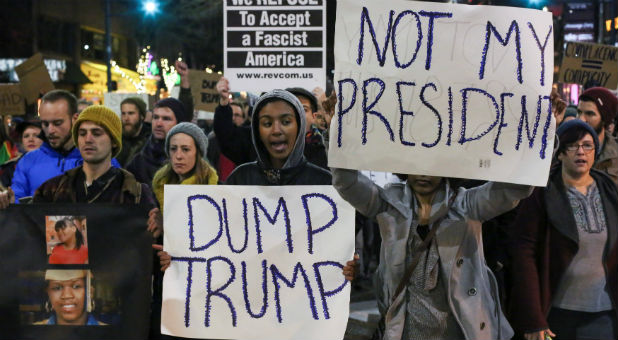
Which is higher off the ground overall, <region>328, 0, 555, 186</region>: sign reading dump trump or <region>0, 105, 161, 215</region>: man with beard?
<region>328, 0, 555, 186</region>: sign reading dump trump

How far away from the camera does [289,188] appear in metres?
3.72

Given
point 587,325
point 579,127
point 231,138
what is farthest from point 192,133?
point 587,325

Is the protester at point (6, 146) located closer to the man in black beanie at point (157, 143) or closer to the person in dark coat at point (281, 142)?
the man in black beanie at point (157, 143)

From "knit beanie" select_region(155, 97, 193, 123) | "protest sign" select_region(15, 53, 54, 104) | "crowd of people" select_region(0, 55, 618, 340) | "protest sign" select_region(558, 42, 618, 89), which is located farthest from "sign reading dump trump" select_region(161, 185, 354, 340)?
"protest sign" select_region(558, 42, 618, 89)

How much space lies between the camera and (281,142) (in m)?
3.86

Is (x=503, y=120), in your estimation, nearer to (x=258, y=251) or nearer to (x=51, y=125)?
(x=258, y=251)

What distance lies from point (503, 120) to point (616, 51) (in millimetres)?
6946

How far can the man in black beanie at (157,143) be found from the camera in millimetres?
5434

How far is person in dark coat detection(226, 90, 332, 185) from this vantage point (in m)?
3.86

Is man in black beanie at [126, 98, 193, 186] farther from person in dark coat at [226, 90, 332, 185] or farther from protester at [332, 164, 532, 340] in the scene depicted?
protester at [332, 164, 532, 340]

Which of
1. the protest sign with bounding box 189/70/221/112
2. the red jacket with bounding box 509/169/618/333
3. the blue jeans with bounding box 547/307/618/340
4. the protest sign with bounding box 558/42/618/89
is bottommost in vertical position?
the blue jeans with bounding box 547/307/618/340

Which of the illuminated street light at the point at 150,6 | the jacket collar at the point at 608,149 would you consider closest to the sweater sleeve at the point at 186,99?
the jacket collar at the point at 608,149

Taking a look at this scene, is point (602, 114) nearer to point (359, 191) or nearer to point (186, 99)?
point (186, 99)

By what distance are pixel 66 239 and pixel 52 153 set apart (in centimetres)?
116
